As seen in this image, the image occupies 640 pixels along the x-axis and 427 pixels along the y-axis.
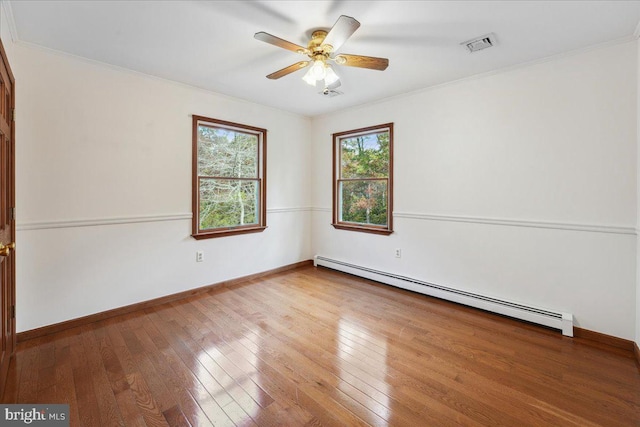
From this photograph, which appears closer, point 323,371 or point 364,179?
point 323,371

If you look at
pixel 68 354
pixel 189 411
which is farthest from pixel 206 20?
pixel 68 354

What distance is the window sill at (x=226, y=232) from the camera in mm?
3611

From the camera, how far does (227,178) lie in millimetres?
3922

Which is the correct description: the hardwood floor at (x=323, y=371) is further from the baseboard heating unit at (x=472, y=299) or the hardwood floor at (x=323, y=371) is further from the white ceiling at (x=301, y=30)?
the white ceiling at (x=301, y=30)

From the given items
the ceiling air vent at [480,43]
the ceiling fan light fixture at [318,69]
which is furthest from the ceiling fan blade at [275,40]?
the ceiling air vent at [480,43]

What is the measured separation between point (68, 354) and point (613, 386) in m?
3.95

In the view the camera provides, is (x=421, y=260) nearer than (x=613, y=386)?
No

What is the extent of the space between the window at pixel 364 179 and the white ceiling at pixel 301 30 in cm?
115

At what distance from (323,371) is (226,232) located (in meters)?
2.36

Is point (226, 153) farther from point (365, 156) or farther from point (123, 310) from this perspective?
point (123, 310)

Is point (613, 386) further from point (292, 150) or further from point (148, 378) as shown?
point (292, 150)

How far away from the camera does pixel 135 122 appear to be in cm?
305

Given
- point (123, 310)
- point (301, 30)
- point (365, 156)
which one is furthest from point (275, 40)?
point (123, 310)

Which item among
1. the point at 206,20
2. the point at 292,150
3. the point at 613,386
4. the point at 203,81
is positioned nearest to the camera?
the point at 613,386
